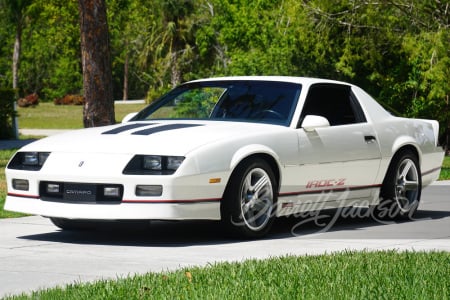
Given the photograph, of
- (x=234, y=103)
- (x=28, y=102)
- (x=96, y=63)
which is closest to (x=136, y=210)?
(x=234, y=103)

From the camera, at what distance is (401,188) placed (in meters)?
11.6

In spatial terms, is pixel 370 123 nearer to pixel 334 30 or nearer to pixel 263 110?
pixel 263 110

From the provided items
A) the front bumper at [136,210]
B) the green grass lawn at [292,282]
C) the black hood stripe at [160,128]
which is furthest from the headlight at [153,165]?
the green grass lawn at [292,282]

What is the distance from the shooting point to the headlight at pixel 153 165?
9.13m

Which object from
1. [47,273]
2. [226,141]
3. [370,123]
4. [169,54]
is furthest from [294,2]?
[169,54]

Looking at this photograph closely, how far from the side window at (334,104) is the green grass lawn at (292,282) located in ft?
9.42

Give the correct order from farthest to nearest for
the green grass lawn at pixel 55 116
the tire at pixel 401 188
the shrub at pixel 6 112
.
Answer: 1. the green grass lawn at pixel 55 116
2. the shrub at pixel 6 112
3. the tire at pixel 401 188

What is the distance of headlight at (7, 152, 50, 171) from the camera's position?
971 centimetres

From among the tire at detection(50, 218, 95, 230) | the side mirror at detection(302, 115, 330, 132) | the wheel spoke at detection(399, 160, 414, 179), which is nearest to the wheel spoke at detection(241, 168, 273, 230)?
the side mirror at detection(302, 115, 330, 132)

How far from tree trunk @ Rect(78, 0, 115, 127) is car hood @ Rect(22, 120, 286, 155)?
20.3 feet

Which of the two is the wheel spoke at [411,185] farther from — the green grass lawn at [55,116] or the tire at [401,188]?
the green grass lawn at [55,116]

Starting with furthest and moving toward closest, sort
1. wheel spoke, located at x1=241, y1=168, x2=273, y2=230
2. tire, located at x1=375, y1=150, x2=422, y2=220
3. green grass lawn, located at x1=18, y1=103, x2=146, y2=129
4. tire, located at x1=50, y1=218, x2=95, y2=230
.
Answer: green grass lawn, located at x1=18, y1=103, x2=146, y2=129, tire, located at x1=375, y1=150, x2=422, y2=220, tire, located at x1=50, y1=218, x2=95, y2=230, wheel spoke, located at x1=241, y1=168, x2=273, y2=230

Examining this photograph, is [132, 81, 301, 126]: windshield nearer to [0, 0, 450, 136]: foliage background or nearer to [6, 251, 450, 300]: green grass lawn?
[6, 251, 450, 300]: green grass lawn

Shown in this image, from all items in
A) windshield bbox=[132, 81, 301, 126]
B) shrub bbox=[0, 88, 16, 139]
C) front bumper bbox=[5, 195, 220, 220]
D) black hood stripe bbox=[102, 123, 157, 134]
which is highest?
windshield bbox=[132, 81, 301, 126]
